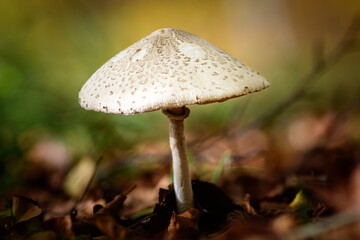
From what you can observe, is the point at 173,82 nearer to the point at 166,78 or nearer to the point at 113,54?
the point at 166,78

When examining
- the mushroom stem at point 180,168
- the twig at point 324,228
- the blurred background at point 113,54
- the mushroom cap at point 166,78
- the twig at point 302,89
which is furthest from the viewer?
the blurred background at point 113,54

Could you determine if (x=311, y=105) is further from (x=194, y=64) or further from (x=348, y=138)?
(x=194, y=64)

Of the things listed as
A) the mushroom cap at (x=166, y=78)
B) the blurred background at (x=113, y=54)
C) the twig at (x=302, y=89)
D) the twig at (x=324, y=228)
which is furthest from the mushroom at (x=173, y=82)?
the twig at (x=302, y=89)

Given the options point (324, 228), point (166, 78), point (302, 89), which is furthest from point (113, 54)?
point (324, 228)

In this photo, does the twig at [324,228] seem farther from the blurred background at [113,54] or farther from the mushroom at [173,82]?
the blurred background at [113,54]

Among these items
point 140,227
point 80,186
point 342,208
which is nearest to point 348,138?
point 342,208

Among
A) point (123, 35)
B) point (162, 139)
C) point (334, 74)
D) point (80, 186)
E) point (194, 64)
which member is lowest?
point (80, 186)
